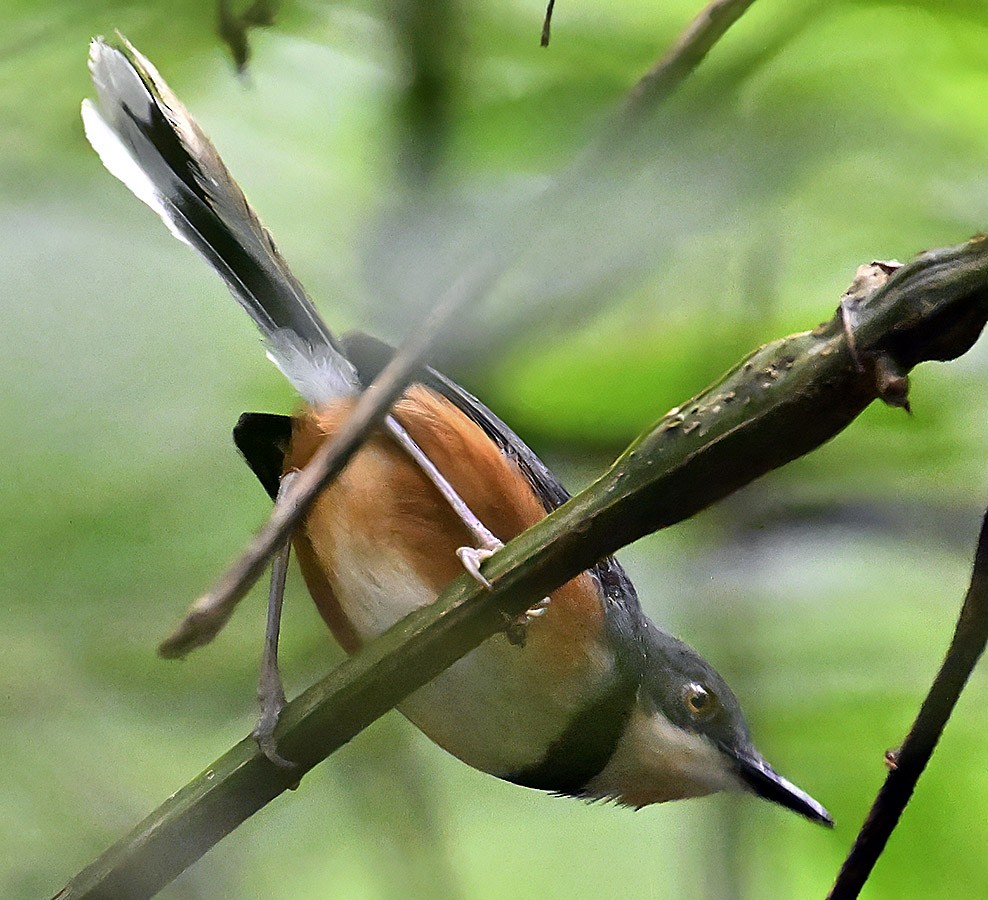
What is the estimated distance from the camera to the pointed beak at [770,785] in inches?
31.8

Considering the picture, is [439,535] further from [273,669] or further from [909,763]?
[909,763]

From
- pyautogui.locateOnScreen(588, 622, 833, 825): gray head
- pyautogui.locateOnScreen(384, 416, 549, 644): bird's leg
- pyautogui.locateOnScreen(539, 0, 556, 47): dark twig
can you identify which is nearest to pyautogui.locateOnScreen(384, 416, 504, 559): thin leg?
pyautogui.locateOnScreen(384, 416, 549, 644): bird's leg

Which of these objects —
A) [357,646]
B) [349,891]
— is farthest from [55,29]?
[349,891]

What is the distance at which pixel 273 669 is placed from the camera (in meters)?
0.79

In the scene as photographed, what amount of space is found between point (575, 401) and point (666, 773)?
0.32 m

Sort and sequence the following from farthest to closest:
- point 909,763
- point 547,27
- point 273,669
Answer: point 547,27, point 273,669, point 909,763

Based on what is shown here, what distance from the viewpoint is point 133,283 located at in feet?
2.94

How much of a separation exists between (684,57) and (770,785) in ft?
1.95

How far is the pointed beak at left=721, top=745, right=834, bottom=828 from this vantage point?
0.81 m

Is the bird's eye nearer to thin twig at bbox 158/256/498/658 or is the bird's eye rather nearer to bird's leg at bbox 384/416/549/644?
bird's leg at bbox 384/416/549/644

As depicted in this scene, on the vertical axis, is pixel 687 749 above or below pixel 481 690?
below

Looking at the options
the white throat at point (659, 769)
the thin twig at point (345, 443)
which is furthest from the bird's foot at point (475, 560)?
the white throat at point (659, 769)

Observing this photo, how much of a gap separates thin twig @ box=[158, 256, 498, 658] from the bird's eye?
0.35 metres

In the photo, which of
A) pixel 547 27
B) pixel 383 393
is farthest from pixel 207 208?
pixel 547 27
